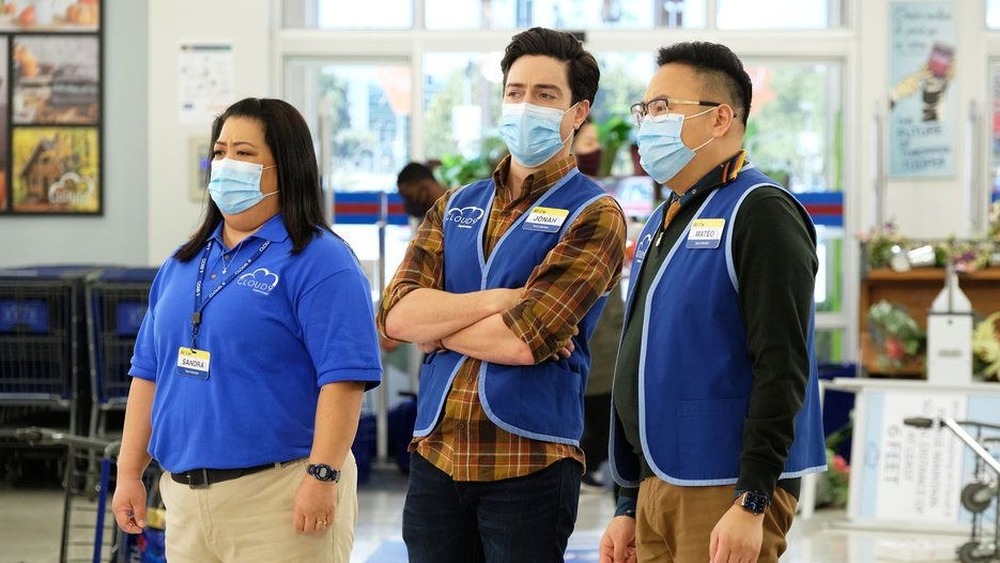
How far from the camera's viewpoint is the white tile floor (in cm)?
551

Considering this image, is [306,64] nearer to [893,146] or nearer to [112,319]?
[112,319]

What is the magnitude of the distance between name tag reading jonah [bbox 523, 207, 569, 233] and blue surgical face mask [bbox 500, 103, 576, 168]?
5.1 inches

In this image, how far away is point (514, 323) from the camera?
2426 mm

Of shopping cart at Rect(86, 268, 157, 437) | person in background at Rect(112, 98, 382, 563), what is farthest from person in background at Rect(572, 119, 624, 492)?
person in background at Rect(112, 98, 382, 563)

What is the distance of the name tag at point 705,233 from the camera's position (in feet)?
7.09

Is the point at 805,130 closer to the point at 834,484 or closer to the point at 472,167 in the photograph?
the point at 472,167

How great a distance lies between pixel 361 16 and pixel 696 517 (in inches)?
256

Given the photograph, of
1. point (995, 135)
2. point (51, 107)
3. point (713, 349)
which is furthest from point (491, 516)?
point (995, 135)

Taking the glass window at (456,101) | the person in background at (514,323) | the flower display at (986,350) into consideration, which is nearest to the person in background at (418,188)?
the glass window at (456,101)

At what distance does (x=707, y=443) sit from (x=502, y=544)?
471 mm

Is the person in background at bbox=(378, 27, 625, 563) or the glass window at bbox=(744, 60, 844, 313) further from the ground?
the glass window at bbox=(744, 60, 844, 313)

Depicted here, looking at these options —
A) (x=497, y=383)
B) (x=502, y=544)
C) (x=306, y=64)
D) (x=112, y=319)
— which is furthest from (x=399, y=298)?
(x=306, y=64)

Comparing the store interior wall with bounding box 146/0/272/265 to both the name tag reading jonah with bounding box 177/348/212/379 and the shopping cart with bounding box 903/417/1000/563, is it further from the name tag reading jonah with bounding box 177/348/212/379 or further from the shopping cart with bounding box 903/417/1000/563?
the name tag reading jonah with bounding box 177/348/212/379

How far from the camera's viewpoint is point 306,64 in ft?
26.9
